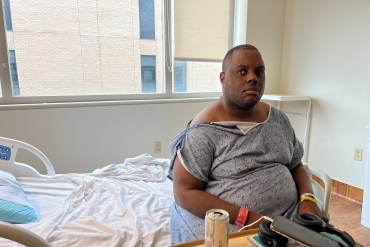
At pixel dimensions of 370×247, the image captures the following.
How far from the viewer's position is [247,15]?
9.20ft

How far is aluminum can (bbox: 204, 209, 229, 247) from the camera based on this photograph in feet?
2.10

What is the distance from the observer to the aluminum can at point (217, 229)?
640 mm

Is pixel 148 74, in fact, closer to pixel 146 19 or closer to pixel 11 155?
pixel 146 19

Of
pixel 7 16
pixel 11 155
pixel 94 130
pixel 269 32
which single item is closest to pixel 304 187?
pixel 11 155

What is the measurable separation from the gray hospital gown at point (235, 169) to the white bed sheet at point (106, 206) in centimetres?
15

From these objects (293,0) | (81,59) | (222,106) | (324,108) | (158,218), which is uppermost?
(293,0)

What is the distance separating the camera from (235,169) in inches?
42.0

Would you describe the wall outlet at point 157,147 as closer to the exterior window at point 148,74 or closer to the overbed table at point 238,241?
the exterior window at point 148,74

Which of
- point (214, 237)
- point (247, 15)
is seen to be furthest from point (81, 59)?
point (214, 237)

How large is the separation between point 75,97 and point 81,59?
326 mm

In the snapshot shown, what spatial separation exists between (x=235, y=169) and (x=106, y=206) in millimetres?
641

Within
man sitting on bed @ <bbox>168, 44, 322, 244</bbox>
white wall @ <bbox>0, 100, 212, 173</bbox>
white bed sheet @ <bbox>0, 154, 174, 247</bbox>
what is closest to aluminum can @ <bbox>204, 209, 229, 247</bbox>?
man sitting on bed @ <bbox>168, 44, 322, 244</bbox>

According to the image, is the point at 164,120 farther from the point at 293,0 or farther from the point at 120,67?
the point at 293,0

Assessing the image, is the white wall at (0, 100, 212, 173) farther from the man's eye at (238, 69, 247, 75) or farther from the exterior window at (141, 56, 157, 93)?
the man's eye at (238, 69, 247, 75)
